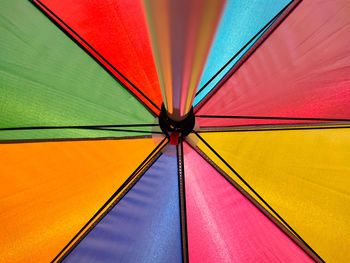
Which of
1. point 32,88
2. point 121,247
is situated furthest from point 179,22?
point 121,247

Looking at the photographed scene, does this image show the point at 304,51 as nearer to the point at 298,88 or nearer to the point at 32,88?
the point at 298,88

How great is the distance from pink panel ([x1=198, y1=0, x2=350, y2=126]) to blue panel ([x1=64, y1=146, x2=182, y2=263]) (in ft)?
1.91

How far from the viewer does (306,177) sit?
5.49 feet

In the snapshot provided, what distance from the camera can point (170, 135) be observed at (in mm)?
1437

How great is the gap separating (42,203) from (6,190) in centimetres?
17

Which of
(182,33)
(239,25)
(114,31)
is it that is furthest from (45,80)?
(182,33)

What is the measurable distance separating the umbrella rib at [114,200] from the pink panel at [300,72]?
46cm

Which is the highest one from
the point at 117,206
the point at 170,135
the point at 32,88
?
the point at 32,88

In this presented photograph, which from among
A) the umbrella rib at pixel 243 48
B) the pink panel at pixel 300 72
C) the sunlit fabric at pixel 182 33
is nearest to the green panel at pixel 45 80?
the umbrella rib at pixel 243 48

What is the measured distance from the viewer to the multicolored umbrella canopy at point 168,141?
5.06ft

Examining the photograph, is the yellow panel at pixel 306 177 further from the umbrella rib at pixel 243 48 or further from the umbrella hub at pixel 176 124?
the umbrella hub at pixel 176 124

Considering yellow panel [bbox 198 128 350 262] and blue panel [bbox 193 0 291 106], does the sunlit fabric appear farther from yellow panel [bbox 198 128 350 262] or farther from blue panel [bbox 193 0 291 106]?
yellow panel [bbox 198 128 350 262]

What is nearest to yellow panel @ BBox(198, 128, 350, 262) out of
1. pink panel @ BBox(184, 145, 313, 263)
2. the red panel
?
pink panel @ BBox(184, 145, 313, 263)

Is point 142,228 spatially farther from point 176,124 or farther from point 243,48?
point 243,48
